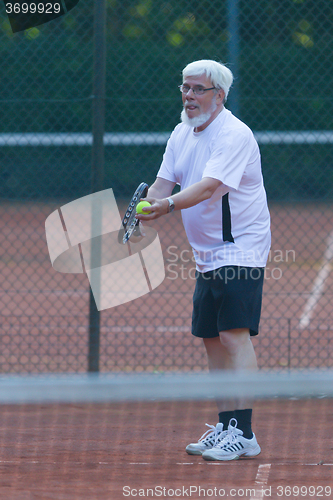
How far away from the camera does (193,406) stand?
439 cm

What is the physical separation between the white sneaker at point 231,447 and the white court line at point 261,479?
12cm

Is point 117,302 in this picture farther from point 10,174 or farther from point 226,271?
point 10,174

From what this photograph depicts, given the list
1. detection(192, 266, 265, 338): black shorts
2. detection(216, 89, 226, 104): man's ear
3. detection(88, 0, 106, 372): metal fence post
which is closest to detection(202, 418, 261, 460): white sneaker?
detection(192, 266, 265, 338): black shorts

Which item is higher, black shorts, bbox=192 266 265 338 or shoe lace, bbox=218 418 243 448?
black shorts, bbox=192 266 265 338

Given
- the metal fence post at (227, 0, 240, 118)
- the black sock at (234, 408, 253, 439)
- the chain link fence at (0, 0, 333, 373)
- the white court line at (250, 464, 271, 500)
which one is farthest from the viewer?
the chain link fence at (0, 0, 333, 373)

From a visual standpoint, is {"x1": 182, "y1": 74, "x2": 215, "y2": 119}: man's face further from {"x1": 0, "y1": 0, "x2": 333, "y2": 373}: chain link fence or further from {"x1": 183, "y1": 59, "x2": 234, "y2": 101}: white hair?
{"x1": 0, "y1": 0, "x2": 333, "y2": 373}: chain link fence

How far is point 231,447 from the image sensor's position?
3229 mm

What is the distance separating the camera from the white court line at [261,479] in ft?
9.20

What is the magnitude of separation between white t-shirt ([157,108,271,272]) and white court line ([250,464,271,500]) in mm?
916

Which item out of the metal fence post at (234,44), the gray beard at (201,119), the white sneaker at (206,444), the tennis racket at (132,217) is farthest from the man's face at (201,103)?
the metal fence post at (234,44)

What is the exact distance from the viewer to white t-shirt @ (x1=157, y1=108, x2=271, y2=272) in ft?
10.2

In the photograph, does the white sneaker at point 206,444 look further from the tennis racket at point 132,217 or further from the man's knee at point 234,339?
the tennis racket at point 132,217

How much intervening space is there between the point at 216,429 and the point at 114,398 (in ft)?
6.65

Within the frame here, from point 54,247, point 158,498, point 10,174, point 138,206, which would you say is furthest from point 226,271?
point 10,174
